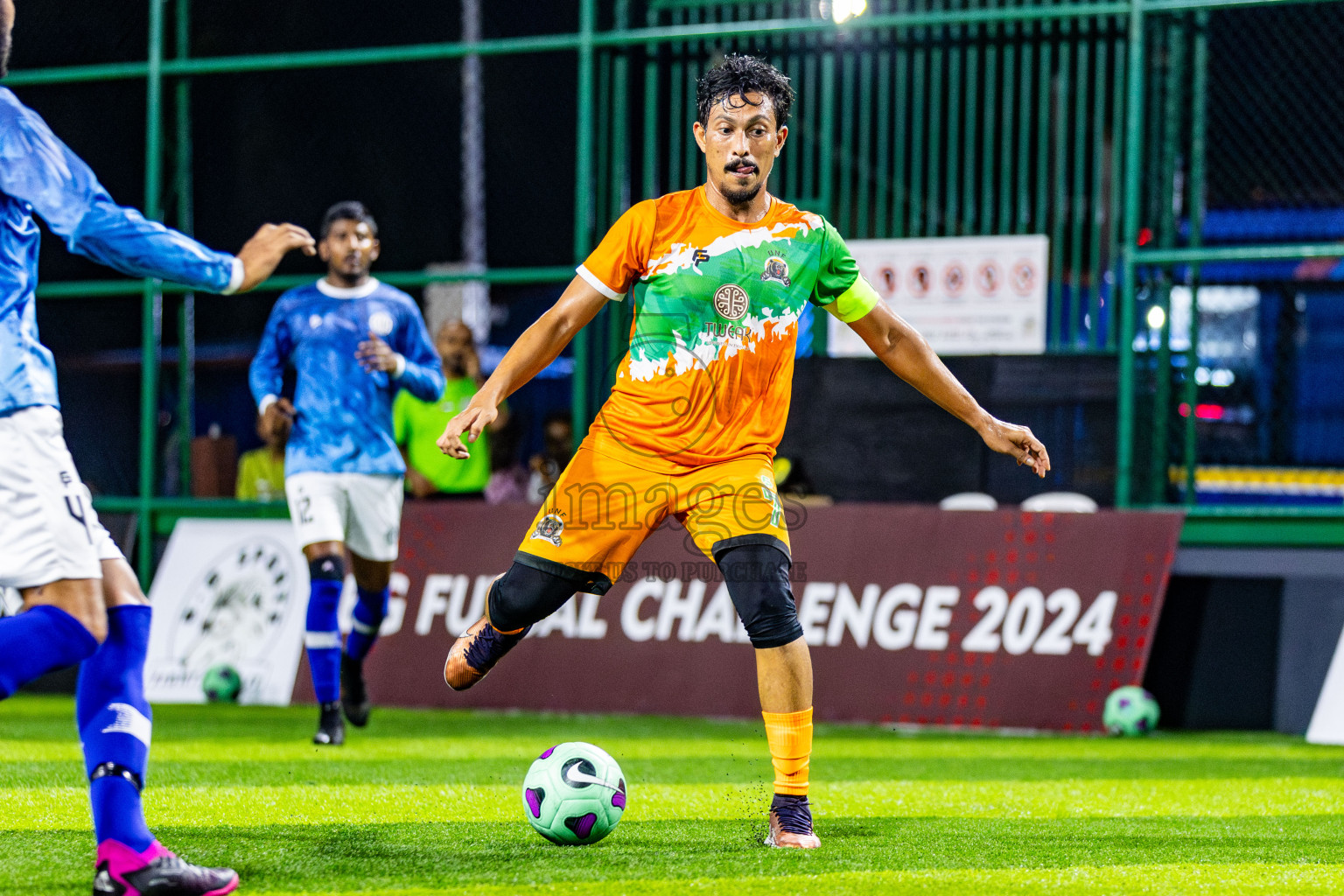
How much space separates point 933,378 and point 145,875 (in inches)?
105

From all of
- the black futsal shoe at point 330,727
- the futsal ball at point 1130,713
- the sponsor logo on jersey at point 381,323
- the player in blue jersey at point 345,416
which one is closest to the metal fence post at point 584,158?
the player in blue jersey at point 345,416

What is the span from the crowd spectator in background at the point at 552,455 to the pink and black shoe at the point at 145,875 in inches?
264

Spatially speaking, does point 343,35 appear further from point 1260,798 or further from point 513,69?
point 1260,798

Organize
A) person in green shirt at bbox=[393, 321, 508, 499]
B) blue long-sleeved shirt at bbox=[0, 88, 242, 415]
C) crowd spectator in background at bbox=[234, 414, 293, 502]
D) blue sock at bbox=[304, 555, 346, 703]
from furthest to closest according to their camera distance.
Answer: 1. crowd spectator in background at bbox=[234, 414, 293, 502]
2. person in green shirt at bbox=[393, 321, 508, 499]
3. blue sock at bbox=[304, 555, 346, 703]
4. blue long-sleeved shirt at bbox=[0, 88, 242, 415]

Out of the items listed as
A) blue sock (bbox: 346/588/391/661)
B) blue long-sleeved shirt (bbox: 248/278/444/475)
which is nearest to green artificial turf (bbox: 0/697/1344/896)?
blue sock (bbox: 346/588/391/661)

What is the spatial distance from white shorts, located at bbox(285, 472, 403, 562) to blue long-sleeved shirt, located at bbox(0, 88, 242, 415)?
387 cm

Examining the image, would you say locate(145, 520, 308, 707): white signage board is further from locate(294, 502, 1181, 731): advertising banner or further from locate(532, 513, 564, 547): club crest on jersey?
locate(532, 513, 564, 547): club crest on jersey

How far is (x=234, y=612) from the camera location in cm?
1030

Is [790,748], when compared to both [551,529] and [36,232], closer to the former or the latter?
[551,529]

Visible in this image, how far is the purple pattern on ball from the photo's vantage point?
14.6 ft

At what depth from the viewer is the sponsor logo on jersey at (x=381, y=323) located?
7.87 m

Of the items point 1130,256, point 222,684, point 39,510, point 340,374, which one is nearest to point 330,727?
point 340,374

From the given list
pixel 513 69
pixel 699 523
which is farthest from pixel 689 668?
pixel 513 69

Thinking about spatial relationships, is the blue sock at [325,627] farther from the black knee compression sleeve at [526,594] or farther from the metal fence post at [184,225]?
the metal fence post at [184,225]
